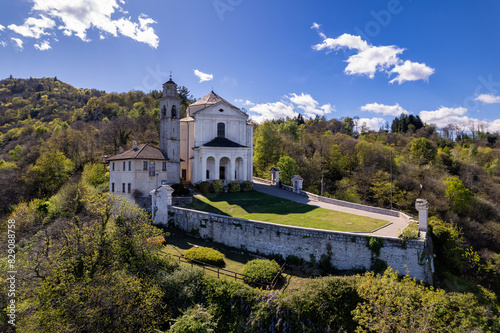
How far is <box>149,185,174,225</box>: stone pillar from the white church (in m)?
2.43

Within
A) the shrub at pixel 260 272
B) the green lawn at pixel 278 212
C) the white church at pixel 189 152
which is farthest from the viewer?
the white church at pixel 189 152

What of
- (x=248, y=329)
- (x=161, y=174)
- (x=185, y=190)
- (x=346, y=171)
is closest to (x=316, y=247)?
(x=248, y=329)

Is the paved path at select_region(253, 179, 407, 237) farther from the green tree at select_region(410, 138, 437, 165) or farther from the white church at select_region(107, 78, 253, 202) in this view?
the green tree at select_region(410, 138, 437, 165)

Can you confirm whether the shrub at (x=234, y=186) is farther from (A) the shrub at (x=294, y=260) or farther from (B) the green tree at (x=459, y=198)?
(B) the green tree at (x=459, y=198)

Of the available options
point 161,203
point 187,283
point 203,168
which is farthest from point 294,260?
point 203,168

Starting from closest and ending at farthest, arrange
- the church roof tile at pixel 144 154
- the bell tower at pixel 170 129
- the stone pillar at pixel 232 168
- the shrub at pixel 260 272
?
1. the shrub at pixel 260 272
2. the church roof tile at pixel 144 154
3. the bell tower at pixel 170 129
4. the stone pillar at pixel 232 168

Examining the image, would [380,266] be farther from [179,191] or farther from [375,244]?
[179,191]

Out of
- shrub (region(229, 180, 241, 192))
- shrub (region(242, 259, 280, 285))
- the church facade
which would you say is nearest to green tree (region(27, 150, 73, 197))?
the church facade

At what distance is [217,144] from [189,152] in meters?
5.50

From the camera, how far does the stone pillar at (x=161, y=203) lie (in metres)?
23.1

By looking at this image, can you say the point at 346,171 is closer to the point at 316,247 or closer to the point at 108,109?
the point at 316,247

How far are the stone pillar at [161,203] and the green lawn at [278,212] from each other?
2.02m

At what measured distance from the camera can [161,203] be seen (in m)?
23.5

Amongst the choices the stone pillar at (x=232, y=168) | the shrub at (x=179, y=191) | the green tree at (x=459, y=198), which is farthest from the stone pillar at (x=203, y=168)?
Answer: the green tree at (x=459, y=198)
